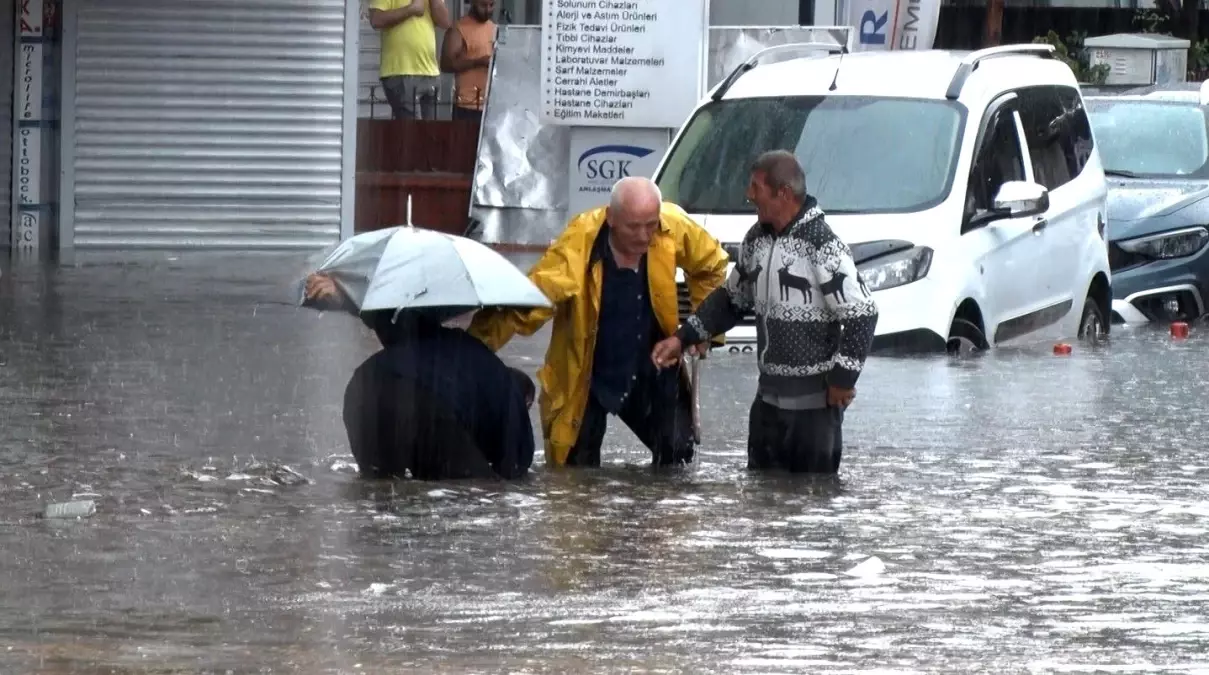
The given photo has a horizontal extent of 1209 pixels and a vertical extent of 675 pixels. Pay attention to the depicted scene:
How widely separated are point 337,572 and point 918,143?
266 inches

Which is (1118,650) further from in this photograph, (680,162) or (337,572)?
(680,162)

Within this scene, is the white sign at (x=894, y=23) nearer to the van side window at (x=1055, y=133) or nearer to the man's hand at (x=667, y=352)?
the van side window at (x=1055, y=133)

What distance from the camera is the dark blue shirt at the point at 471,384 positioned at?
29.8 feet

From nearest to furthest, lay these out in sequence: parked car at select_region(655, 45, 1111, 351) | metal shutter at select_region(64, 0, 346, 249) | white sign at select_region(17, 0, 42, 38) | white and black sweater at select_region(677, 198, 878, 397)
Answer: white and black sweater at select_region(677, 198, 878, 397)
parked car at select_region(655, 45, 1111, 351)
white sign at select_region(17, 0, 42, 38)
metal shutter at select_region(64, 0, 346, 249)

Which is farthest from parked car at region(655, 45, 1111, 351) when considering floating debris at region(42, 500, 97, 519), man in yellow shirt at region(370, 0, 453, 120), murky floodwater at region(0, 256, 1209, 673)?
man in yellow shirt at region(370, 0, 453, 120)

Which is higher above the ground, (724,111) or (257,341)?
(724,111)

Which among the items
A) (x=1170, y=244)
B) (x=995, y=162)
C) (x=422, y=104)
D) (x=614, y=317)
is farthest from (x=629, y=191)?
(x=422, y=104)

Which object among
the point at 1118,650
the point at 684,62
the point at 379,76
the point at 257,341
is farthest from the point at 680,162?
the point at 379,76

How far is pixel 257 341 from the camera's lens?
13.8 meters

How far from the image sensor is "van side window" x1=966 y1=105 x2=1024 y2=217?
13453 millimetres

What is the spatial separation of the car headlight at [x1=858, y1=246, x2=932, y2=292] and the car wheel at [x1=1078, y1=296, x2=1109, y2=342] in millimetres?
2500

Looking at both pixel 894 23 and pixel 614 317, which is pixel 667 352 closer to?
pixel 614 317

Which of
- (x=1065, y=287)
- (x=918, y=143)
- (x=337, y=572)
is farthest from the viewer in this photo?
(x=1065, y=287)

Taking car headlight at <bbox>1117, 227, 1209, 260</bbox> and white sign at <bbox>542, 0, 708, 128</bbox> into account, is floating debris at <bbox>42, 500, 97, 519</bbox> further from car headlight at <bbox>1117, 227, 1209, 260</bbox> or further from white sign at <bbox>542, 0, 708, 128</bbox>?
car headlight at <bbox>1117, 227, 1209, 260</bbox>
